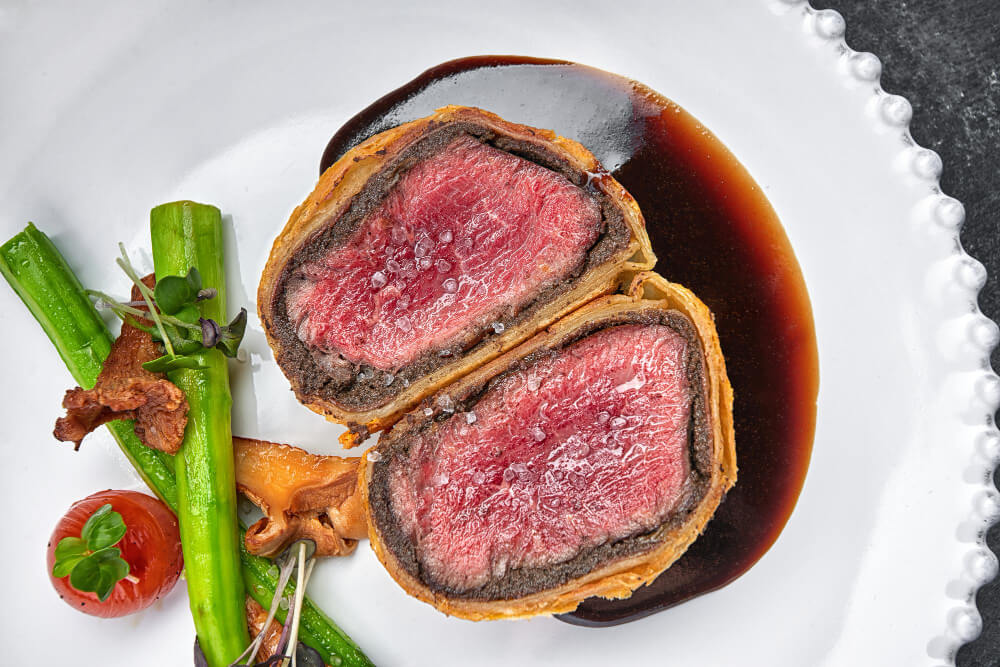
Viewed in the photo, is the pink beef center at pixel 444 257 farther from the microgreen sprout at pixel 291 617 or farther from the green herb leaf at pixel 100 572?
the green herb leaf at pixel 100 572

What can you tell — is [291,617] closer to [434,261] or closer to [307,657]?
[307,657]

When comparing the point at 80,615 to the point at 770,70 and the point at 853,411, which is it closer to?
the point at 853,411

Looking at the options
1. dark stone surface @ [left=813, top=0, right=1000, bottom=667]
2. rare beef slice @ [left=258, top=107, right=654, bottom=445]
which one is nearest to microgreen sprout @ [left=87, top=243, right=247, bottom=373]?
Answer: rare beef slice @ [left=258, top=107, right=654, bottom=445]

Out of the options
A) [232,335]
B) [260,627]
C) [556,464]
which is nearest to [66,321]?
[232,335]

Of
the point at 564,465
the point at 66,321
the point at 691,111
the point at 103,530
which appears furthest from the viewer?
the point at 691,111

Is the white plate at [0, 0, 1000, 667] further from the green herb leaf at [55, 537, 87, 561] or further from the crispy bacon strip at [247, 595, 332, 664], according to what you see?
the green herb leaf at [55, 537, 87, 561]
